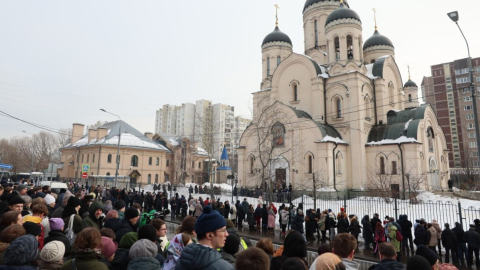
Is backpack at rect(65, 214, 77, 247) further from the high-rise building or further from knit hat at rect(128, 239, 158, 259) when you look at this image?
the high-rise building

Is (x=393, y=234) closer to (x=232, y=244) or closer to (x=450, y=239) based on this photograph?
(x=450, y=239)

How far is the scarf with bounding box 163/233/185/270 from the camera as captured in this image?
360 cm

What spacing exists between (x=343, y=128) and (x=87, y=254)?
29.8 metres

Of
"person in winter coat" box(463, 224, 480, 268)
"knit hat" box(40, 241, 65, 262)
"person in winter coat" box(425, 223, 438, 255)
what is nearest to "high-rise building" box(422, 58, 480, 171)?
"person in winter coat" box(425, 223, 438, 255)

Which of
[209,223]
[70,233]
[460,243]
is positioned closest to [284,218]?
[460,243]

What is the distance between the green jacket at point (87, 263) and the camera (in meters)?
3.22

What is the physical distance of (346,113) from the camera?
98.8 feet

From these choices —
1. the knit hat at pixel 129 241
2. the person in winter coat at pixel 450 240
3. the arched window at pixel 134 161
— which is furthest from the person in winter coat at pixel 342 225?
the arched window at pixel 134 161

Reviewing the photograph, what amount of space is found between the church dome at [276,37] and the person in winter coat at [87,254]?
128 feet

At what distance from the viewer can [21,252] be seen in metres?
3.20

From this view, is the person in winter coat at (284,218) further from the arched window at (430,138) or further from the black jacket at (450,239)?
the arched window at (430,138)

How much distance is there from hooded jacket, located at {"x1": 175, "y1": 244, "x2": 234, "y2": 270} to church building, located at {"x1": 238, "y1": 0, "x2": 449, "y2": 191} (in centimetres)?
2302

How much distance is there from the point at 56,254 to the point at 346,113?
97.5 feet

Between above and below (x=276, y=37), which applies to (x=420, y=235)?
below
